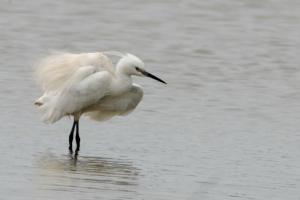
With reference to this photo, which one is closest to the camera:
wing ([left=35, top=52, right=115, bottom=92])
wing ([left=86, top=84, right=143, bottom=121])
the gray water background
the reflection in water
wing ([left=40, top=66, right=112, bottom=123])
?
the reflection in water

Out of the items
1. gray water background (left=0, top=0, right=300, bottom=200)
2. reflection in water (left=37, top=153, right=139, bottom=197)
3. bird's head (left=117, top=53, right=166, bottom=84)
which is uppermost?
bird's head (left=117, top=53, right=166, bottom=84)

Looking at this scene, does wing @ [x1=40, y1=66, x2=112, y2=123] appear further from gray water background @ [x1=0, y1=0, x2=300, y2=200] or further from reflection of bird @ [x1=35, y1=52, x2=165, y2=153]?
gray water background @ [x1=0, y1=0, x2=300, y2=200]

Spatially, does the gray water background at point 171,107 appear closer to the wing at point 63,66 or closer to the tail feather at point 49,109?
the tail feather at point 49,109

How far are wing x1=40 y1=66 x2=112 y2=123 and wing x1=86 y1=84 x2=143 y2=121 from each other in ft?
0.61

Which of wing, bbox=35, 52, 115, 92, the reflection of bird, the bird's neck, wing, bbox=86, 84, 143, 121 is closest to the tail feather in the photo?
the reflection of bird

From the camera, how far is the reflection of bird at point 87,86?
12320 millimetres

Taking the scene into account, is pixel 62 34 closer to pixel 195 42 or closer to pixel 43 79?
pixel 195 42

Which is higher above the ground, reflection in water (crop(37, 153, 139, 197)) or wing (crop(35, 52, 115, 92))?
wing (crop(35, 52, 115, 92))

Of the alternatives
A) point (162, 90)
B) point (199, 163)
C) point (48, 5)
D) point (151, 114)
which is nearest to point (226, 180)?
point (199, 163)

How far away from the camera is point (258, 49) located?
61.3 ft

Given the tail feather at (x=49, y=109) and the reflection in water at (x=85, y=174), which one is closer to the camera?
the reflection in water at (x=85, y=174)

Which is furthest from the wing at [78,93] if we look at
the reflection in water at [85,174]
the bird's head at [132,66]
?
the reflection in water at [85,174]

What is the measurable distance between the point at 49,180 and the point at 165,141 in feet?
8.69

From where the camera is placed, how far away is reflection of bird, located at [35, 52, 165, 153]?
40.4ft
